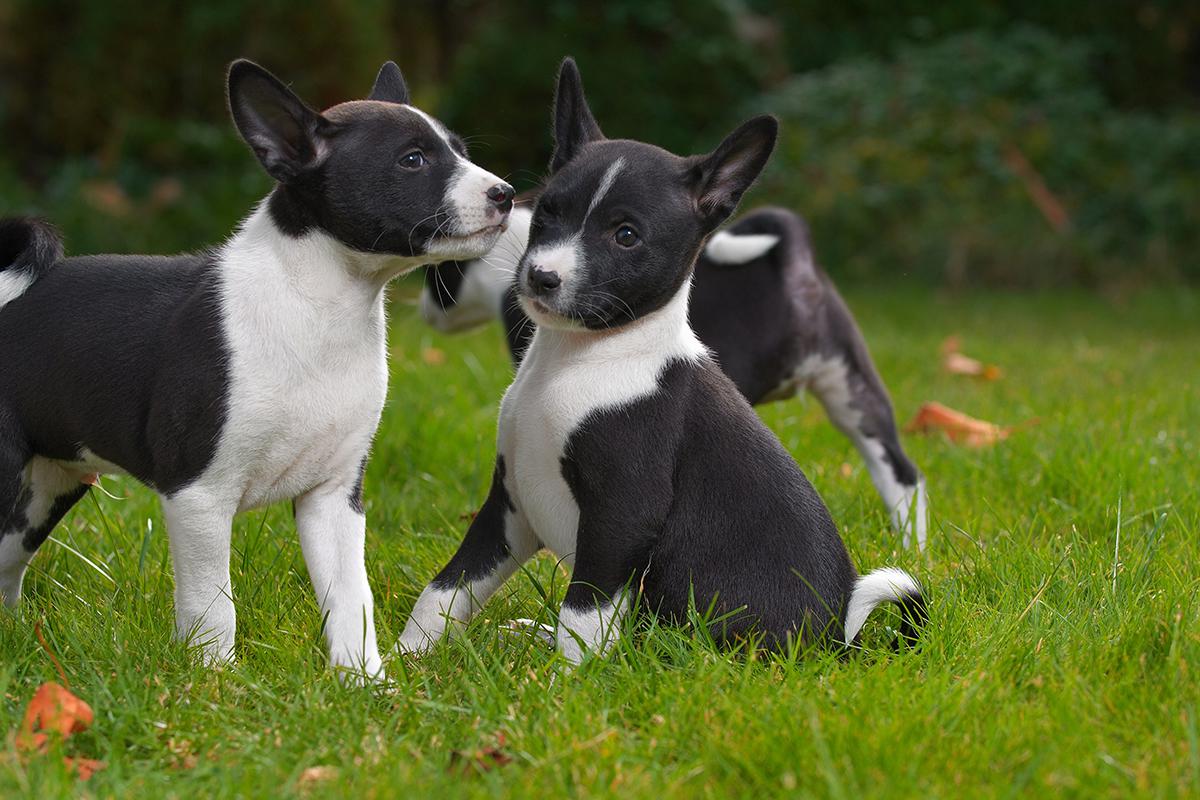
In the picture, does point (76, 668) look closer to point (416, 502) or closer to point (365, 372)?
point (365, 372)

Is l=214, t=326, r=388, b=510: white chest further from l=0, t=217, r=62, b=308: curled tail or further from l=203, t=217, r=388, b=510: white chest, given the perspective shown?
l=0, t=217, r=62, b=308: curled tail

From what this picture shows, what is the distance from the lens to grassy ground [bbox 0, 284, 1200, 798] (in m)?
2.57

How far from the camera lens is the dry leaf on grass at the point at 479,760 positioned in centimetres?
262

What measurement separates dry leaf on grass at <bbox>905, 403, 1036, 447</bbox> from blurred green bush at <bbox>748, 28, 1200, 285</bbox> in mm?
5605

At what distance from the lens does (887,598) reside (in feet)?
10.4

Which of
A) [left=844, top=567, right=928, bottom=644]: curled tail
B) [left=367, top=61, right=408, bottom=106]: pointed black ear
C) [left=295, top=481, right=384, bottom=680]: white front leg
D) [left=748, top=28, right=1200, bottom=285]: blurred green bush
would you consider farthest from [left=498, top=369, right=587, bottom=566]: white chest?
[left=748, top=28, right=1200, bottom=285]: blurred green bush

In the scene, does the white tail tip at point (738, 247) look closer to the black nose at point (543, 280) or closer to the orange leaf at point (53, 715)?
the black nose at point (543, 280)

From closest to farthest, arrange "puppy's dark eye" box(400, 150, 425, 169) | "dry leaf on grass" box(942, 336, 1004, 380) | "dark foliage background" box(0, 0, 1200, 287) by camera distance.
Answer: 1. "puppy's dark eye" box(400, 150, 425, 169)
2. "dry leaf on grass" box(942, 336, 1004, 380)
3. "dark foliage background" box(0, 0, 1200, 287)

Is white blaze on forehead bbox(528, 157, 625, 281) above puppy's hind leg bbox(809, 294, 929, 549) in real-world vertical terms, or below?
above

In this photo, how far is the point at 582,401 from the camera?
3.17m

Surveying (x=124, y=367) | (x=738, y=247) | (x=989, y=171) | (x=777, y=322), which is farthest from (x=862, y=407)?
(x=989, y=171)

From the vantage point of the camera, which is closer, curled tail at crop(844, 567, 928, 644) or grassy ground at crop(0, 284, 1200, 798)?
grassy ground at crop(0, 284, 1200, 798)

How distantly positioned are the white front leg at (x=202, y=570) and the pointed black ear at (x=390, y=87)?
113cm

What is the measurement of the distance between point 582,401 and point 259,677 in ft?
3.14
